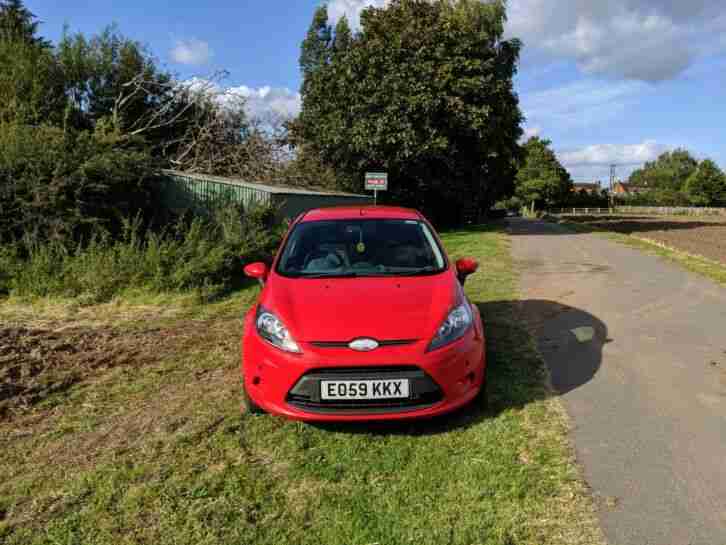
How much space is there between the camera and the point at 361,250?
4.80 m

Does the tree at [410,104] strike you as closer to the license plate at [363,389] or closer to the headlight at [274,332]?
the headlight at [274,332]

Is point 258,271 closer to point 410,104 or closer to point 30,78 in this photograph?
point 410,104

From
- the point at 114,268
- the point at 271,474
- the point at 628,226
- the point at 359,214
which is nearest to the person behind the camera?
the point at 271,474

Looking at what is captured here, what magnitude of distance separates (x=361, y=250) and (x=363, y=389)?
5.53 feet

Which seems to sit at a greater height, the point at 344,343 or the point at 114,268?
the point at 344,343

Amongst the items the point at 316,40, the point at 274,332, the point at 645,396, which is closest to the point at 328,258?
the point at 274,332

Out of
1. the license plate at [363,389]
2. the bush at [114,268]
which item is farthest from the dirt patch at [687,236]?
the license plate at [363,389]

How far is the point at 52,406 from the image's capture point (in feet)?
14.2

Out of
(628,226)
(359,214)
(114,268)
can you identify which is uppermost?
(359,214)

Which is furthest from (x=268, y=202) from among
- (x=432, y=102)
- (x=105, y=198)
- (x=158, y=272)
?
(x=432, y=102)

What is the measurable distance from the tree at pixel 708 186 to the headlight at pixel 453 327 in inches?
4027

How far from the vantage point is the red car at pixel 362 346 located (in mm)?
3428

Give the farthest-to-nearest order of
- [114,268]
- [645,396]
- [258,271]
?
[114,268] < [258,271] < [645,396]

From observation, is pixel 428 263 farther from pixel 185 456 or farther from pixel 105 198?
pixel 105 198
